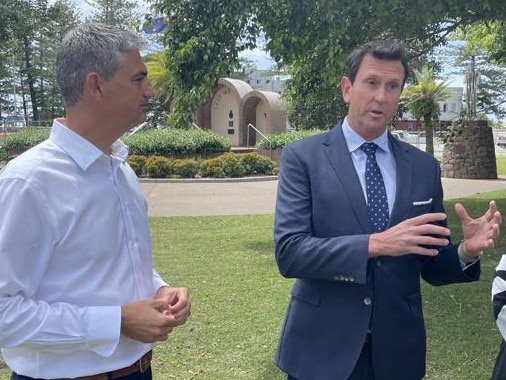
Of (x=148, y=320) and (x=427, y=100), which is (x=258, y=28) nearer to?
(x=148, y=320)

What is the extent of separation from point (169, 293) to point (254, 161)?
1760 cm

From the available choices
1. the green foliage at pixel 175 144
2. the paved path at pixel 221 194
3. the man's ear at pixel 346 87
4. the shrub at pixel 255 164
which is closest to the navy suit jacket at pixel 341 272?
the man's ear at pixel 346 87

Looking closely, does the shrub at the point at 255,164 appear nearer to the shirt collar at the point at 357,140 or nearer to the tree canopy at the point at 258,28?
the tree canopy at the point at 258,28

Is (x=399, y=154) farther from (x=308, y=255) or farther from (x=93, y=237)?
(x=93, y=237)

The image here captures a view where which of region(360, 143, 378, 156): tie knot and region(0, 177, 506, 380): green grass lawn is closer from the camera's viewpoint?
region(360, 143, 378, 156): tie knot

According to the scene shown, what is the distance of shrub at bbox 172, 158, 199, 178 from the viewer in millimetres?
18562

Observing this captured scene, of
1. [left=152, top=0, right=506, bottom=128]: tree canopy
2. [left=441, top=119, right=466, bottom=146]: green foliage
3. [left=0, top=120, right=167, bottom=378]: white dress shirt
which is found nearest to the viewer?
[left=0, top=120, right=167, bottom=378]: white dress shirt

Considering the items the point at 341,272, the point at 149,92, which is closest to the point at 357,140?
the point at 341,272

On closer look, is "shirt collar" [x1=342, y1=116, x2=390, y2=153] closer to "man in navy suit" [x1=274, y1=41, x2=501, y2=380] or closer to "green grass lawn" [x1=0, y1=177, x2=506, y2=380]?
"man in navy suit" [x1=274, y1=41, x2=501, y2=380]

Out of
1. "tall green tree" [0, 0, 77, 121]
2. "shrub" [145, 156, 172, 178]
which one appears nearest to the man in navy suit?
"shrub" [145, 156, 172, 178]

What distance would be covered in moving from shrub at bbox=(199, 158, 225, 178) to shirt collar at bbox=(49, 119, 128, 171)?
16582mm

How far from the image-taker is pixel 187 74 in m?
6.90

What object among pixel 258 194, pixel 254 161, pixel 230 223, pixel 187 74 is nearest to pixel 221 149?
pixel 254 161

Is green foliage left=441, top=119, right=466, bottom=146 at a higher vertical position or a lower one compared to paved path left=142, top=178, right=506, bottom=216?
higher
